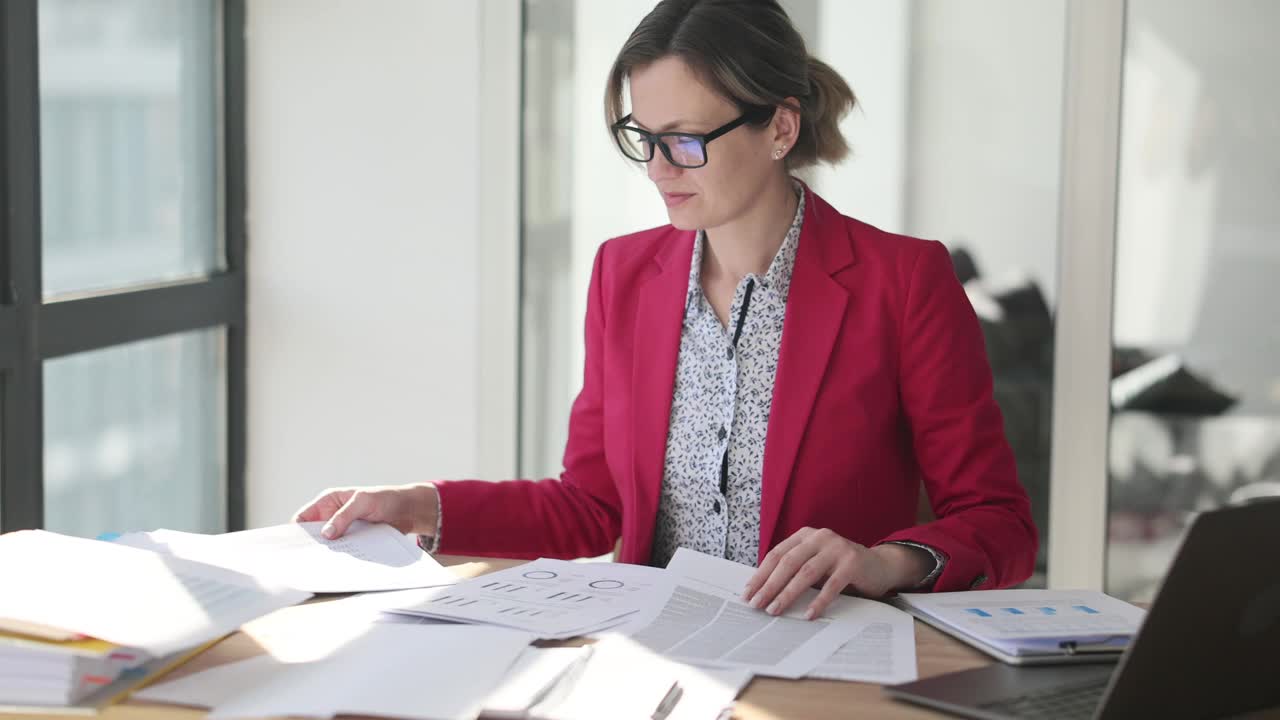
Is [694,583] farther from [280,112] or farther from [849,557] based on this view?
[280,112]

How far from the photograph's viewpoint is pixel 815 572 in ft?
4.35

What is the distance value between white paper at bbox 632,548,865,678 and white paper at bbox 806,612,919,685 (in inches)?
0.5

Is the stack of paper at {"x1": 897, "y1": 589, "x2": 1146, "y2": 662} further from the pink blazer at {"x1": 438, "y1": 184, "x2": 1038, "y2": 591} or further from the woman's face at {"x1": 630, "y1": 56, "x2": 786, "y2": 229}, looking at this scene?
the woman's face at {"x1": 630, "y1": 56, "x2": 786, "y2": 229}

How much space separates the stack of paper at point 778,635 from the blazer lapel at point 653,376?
0.40 metres

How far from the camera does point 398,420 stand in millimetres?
3193

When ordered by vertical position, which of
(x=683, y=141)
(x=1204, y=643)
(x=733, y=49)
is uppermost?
(x=733, y=49)

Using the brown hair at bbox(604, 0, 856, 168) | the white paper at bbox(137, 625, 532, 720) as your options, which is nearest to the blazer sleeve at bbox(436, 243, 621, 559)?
the brown hair at bbox(604, 0, 856, 168)

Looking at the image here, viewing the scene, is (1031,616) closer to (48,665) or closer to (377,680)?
(377,680)

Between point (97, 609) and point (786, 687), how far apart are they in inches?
24.9

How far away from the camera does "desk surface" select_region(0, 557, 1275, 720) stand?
41.6 inches

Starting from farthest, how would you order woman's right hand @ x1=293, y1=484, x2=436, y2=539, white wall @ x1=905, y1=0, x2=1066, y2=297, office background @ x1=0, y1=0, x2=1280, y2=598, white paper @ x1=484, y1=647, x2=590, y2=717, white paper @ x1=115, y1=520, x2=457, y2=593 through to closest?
1. white wall @ x1=905, y1=0, x2=1066, y2=297
2. office background @ x1=0, y1=0, x2=1280, y2=598
3. woman's right hand @ x1=293, y1=484, x2=436, y2=539
4. white paper @ x1=115, y1=520, x2=457, y2=593
5. white paper @ x1=484, y1=647, x2=590, y2=717

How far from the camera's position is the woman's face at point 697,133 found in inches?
68.9

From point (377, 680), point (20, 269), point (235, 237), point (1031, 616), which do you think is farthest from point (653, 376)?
point (235, 237)

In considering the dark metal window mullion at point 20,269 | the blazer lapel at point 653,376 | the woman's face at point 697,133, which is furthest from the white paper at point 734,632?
the dark metal window mullion at point 20,269
